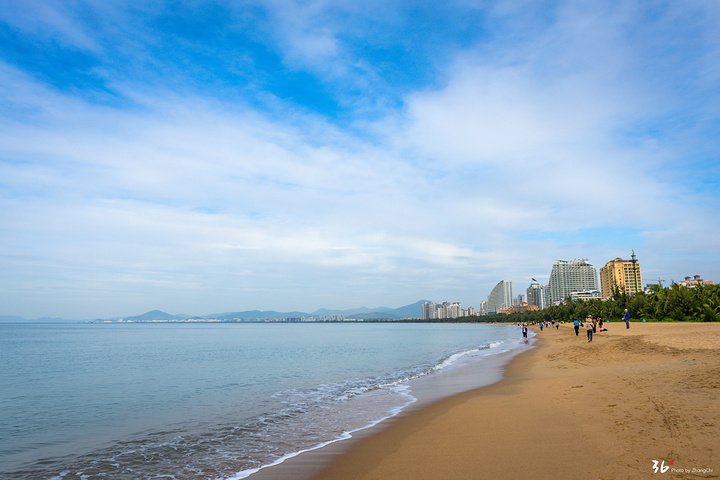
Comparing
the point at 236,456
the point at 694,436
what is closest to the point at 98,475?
the point at 236,456

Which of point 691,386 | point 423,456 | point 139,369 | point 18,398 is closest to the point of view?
point 423,456

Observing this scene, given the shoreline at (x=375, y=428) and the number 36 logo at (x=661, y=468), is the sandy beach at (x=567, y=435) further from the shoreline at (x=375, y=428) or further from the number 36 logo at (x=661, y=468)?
the shoreline at (x=375, y=428)

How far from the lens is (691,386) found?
32.6 feet

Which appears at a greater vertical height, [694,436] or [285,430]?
[694,436]

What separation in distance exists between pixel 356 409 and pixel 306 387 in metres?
6.28

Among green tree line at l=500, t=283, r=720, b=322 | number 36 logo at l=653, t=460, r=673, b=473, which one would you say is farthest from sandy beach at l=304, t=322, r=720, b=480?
green tree line at l=500, t=283, r=720, b=322

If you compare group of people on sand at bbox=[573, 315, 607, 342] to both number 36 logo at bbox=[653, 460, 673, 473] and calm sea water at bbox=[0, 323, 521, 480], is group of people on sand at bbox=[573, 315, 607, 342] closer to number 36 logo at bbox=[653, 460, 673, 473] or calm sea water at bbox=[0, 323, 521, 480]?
calm sea water at bbox=[0, 323, 521, 480]

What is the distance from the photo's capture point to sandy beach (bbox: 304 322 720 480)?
5.95 m

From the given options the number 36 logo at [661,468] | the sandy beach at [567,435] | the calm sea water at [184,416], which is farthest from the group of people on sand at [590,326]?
the number 36 logo at [661,468]

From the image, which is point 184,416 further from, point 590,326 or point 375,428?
point 590,326

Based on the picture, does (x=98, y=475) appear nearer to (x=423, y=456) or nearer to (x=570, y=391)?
(x=423, y=456)

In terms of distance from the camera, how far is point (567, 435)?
775 cm

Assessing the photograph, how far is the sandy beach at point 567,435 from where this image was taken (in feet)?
19.5

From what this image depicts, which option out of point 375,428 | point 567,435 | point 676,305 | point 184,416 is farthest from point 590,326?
point 676,305
